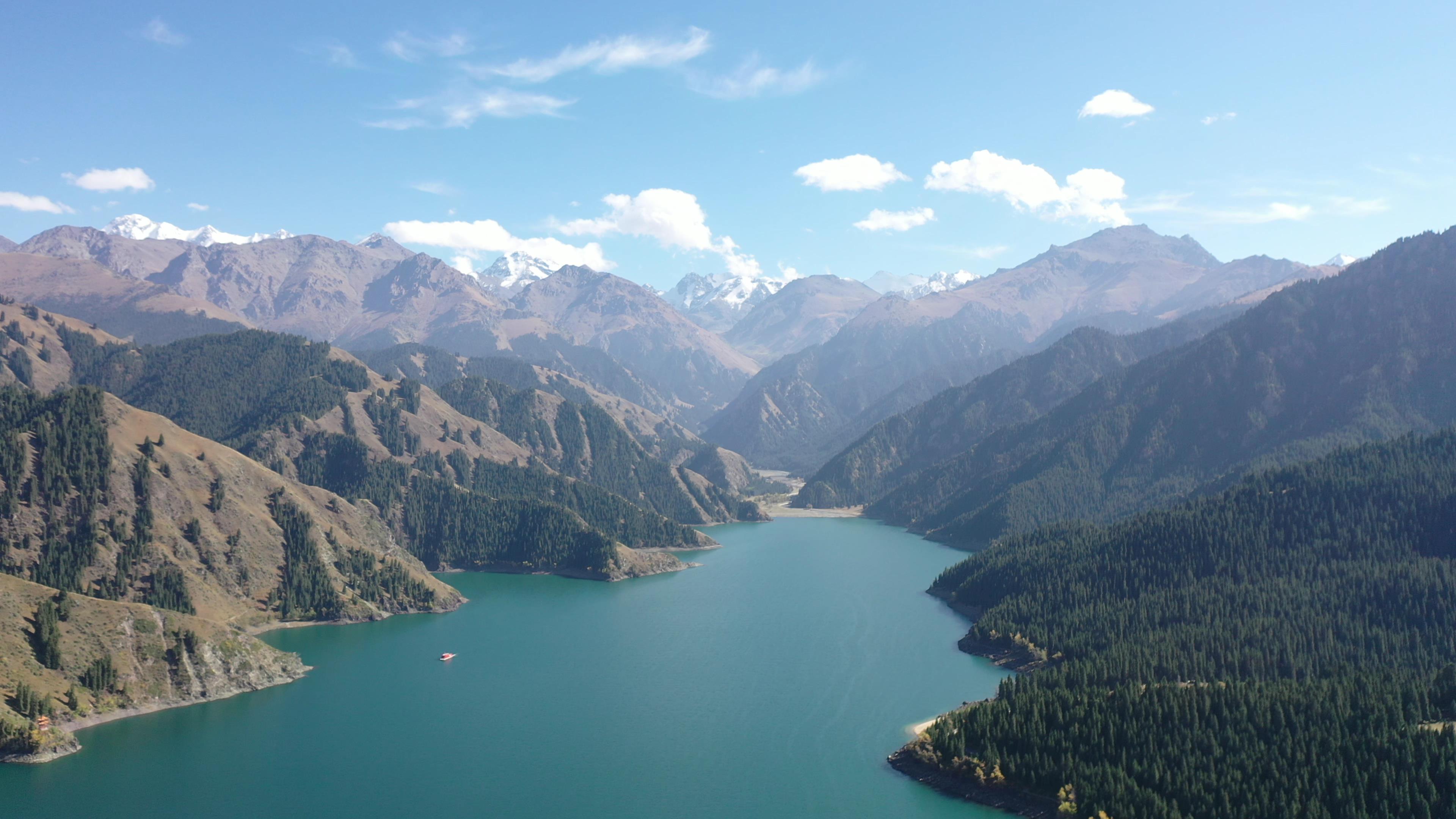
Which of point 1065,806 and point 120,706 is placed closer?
point 1065,806

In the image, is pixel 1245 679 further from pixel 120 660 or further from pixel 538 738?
pixel 120 660

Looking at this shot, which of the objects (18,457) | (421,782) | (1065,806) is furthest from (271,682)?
(1065,806)

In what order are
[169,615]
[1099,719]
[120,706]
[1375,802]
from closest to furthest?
[1375,802] → [1099,719] → [120,706] → [169,615]

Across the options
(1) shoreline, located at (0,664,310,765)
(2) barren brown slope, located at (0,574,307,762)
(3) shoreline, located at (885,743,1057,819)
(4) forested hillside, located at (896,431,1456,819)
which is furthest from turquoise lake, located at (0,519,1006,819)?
(4) forested hillside, located at (896,431,1456,819)

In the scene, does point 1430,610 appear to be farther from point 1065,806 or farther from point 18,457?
point 18,457

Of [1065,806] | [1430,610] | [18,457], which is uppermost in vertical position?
[18,457]

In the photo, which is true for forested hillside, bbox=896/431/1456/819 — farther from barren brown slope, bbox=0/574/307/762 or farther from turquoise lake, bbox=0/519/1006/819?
barren brown slope, bbox=0/574/307/762

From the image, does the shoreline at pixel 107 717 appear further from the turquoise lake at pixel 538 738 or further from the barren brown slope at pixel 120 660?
the turquoise lake at pixel 538 738
